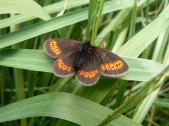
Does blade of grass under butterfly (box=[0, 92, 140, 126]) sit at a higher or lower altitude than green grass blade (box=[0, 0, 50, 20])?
lower

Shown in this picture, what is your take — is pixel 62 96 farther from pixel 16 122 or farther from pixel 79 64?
pixel 16 122

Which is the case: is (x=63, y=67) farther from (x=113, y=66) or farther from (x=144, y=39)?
(x=144, y=39)

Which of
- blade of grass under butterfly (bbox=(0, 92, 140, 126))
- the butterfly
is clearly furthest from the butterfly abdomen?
blade of grass under butterfly (bbox=(0, 92, 140, 126))

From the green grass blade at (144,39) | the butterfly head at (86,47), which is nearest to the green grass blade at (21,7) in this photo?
the butterfly head at (86,47)

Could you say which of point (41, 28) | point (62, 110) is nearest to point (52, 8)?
point (41, 28)

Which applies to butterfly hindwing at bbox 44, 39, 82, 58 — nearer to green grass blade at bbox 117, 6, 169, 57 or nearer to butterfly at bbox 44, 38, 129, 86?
butterfly at bbox 44, 38, 129, 86

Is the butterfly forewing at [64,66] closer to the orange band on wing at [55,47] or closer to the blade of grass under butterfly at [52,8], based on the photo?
the orange band on wing at [55,47]
